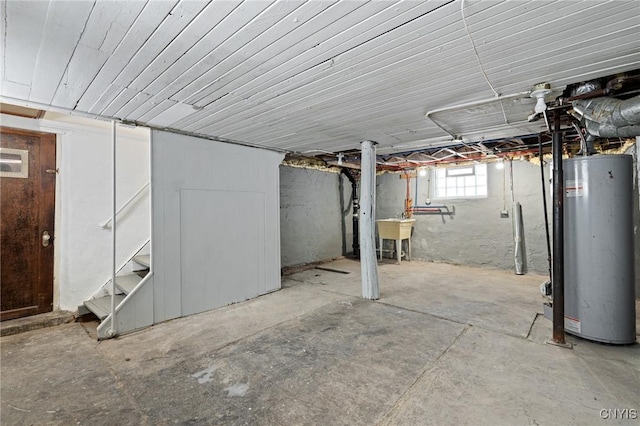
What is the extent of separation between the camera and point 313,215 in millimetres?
6469

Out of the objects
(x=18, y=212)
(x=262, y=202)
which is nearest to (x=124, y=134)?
(x=18, y=212)

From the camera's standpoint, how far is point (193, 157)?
3557mm

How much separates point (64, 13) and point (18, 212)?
8.87 ft

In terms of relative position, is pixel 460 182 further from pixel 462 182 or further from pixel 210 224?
pixel 210 224

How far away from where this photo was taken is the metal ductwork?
2027 mm

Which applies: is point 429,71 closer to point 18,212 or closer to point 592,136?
point 592,136

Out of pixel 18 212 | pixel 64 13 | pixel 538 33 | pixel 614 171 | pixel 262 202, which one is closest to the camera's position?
pixel 64 13

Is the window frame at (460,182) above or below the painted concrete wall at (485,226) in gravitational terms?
above

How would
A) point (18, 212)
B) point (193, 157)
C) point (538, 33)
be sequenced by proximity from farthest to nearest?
point (193, 157), point (18, 212), point (538, 33)

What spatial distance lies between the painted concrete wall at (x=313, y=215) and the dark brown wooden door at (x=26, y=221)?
3.40m

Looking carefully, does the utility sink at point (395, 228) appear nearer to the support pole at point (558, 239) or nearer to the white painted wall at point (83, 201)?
the support pole at point (558, 239)

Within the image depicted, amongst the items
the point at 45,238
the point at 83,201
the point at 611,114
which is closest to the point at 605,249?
the point at 611,114

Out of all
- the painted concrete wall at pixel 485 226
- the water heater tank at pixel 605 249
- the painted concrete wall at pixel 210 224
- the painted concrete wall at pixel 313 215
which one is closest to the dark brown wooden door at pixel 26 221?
the painted concrete wall at pixel 210 224

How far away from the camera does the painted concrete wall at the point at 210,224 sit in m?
3.28
